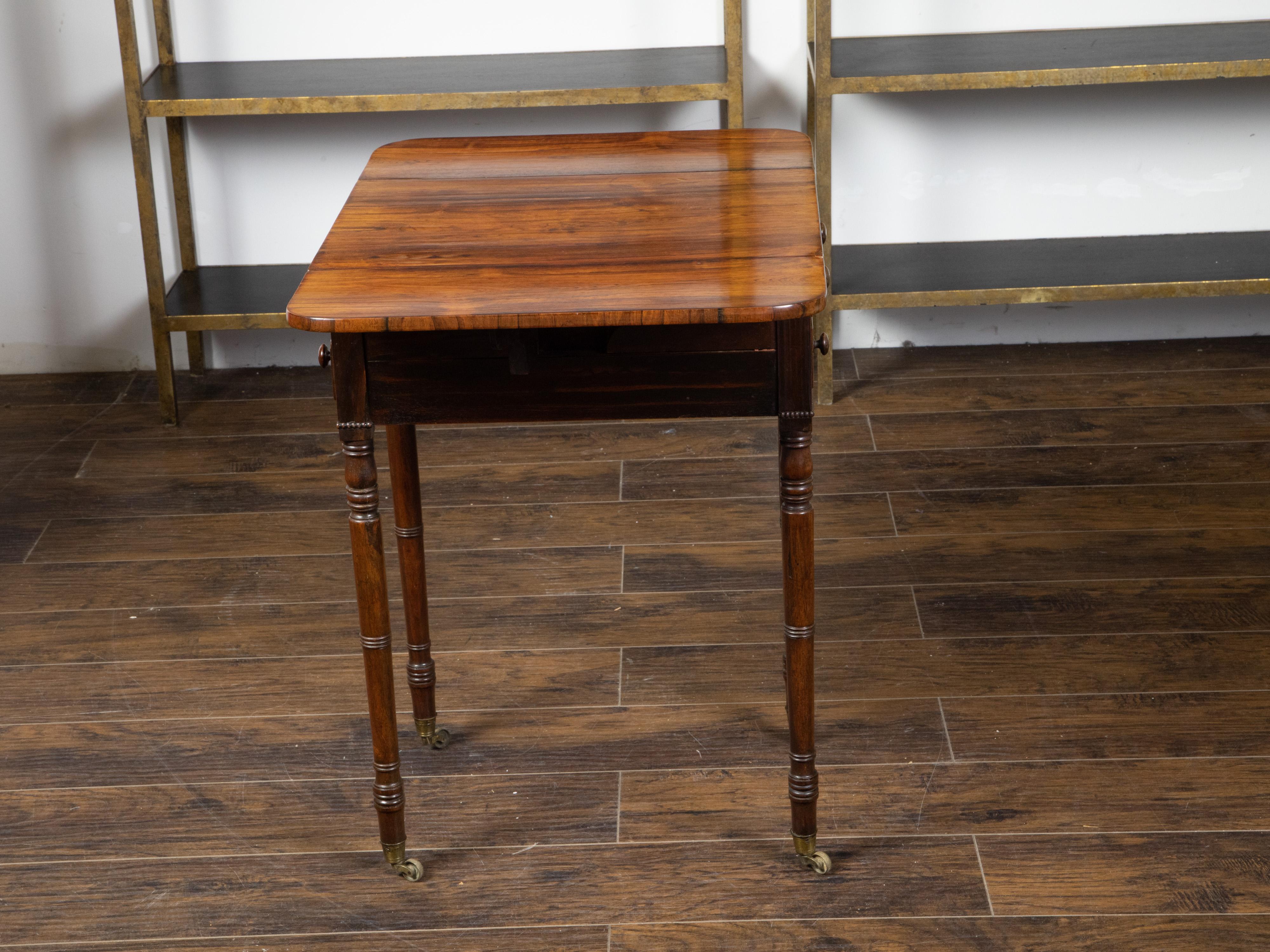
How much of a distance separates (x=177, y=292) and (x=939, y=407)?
1.80 m

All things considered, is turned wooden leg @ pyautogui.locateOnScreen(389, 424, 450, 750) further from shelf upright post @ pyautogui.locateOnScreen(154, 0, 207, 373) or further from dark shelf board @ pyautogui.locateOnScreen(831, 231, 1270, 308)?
shelf upright post @ pyautogui.locateOnScreen(154, 0, 207, 373)

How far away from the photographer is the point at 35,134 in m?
3.38

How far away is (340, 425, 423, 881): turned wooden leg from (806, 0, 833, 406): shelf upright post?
1332 mm

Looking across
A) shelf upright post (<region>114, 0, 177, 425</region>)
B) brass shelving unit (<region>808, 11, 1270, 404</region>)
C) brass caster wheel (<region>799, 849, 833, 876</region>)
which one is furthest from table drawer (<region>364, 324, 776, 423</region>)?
shelf upright post (<region>114, 0, 177, 425</region>)

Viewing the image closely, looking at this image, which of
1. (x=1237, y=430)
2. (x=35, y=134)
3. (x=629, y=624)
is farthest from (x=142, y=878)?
(x=1237, y=430)

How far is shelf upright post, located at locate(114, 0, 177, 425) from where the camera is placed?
3020 millimetres

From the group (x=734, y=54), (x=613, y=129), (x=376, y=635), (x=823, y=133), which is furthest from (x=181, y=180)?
(x=376, y=635)

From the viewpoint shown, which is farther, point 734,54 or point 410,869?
point 734,54

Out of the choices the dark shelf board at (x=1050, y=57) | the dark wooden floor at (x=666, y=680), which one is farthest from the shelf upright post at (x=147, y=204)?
the dark shelf board at (x=1050, y=57)

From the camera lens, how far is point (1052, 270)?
10.6ft

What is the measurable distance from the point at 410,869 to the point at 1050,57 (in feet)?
7.13

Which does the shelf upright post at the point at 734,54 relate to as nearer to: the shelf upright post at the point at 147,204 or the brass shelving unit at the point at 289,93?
the brass shelving unit at the point at 289,93

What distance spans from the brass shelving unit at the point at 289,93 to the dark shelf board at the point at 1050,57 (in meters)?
Result: 0.31

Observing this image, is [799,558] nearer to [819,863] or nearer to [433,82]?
[819,863]
